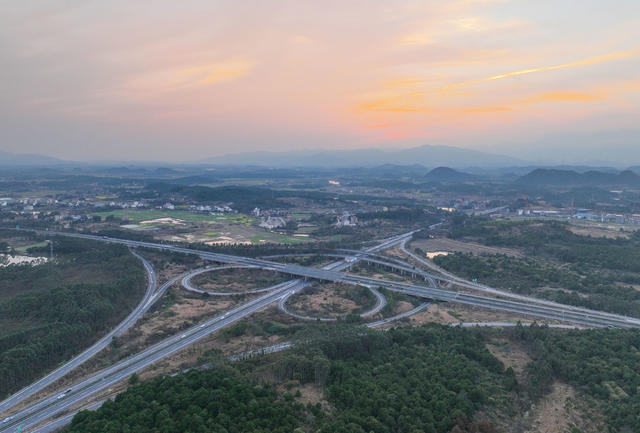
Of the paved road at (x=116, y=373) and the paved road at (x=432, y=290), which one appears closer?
the paved road at (x=116, y=373)

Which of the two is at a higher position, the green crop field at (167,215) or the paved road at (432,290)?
the green crop field at (167,215)

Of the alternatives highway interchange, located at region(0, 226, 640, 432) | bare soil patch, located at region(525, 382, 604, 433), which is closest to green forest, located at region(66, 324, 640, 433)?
bare soil patch, located at region(525, 382, 604, 433)

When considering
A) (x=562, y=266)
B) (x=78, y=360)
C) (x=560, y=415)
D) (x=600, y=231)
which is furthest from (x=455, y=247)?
(x=78, y=360)

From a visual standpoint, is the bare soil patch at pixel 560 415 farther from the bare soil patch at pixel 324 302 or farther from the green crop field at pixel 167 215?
the green crop field at pixel 167 215

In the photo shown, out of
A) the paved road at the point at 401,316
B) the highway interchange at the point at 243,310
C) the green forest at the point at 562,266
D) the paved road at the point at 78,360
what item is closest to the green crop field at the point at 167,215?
the highway interchange at the point at 243,310

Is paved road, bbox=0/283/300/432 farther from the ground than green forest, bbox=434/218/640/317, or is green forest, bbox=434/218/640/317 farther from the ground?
green forest, bbox=434/218/640/317

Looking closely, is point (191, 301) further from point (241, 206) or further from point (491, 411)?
point (241, 206)

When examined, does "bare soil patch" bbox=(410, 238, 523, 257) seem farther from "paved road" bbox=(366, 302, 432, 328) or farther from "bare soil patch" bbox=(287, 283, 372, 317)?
"bare soil patch" bbox=(287, 283, 372, 317)
